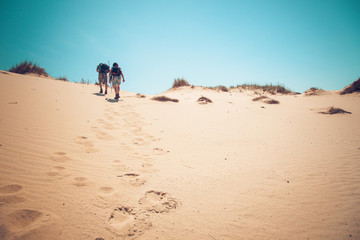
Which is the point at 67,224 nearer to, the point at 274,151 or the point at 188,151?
the point at 188,151

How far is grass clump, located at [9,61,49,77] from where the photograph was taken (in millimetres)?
12039

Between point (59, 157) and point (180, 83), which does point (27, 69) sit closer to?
point (180, 83)

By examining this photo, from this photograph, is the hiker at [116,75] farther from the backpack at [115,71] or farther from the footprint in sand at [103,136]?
the footprint in sand at [103,136]

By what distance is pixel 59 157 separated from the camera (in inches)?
84.4

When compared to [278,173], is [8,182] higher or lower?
higher

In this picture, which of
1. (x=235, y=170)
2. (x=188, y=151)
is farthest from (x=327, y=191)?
(x=188, y=151)

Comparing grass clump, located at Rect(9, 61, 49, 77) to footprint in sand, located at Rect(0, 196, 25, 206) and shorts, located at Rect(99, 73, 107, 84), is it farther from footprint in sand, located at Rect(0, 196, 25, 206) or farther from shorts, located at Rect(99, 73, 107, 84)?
footprint in sand, located at Rect(0, 196, 25, 206)

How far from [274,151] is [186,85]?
11157mm

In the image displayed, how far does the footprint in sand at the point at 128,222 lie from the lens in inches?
48.9

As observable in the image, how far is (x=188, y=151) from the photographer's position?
3.06m

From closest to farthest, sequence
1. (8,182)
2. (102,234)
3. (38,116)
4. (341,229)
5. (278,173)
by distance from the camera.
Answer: (102,234), (341,229), (8,182), (278,173), (38,116)

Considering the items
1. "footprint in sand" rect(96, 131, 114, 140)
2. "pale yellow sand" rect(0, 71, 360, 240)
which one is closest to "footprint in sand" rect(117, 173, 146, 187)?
"pale yellow sand" rect(0, 71, 360, 240)

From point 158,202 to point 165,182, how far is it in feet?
1.17

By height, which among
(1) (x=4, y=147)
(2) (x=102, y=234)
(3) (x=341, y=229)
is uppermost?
(1) (x=4, y=147)
